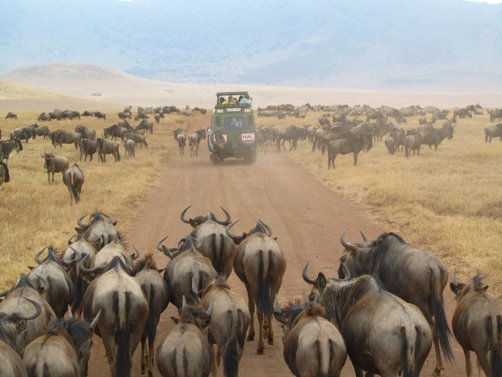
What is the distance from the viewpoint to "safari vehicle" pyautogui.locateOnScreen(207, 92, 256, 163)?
2978cm

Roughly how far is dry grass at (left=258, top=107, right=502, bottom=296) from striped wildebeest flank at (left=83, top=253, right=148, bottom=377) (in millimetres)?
6576

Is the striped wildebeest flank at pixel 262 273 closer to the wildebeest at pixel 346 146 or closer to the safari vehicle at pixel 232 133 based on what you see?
the wildebeest at pixel 346 146

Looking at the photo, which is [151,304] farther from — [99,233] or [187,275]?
[99,233]

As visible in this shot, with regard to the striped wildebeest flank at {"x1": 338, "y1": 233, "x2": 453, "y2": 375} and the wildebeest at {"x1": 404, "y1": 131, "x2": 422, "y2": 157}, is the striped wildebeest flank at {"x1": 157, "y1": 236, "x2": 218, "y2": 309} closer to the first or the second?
the striped wildebeest flank at {"x1": 338, "y1": 233, "x2": 453, "y2": 375}

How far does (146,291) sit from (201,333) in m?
1.77

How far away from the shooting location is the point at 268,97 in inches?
5551

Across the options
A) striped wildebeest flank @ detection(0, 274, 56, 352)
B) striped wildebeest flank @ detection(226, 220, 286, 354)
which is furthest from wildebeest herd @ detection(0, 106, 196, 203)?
striped wildebeest flank @ detection(0, 274, 56, 352)

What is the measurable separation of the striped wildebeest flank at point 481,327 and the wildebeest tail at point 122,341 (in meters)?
4.02

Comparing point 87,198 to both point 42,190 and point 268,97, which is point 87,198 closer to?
point 42,190

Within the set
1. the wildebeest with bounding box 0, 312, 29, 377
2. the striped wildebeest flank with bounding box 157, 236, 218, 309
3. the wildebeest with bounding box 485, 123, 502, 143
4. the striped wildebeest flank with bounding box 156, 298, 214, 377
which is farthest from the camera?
the wildebeest with bounding box 485, 123, 502, 143

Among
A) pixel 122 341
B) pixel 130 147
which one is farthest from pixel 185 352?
pixel 130 147

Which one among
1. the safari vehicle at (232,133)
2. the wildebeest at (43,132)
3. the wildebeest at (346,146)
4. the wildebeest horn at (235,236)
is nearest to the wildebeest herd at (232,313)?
the wildebeest horn at (235,236)

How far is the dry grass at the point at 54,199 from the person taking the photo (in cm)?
1360

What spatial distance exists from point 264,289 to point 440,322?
8.23 feet
